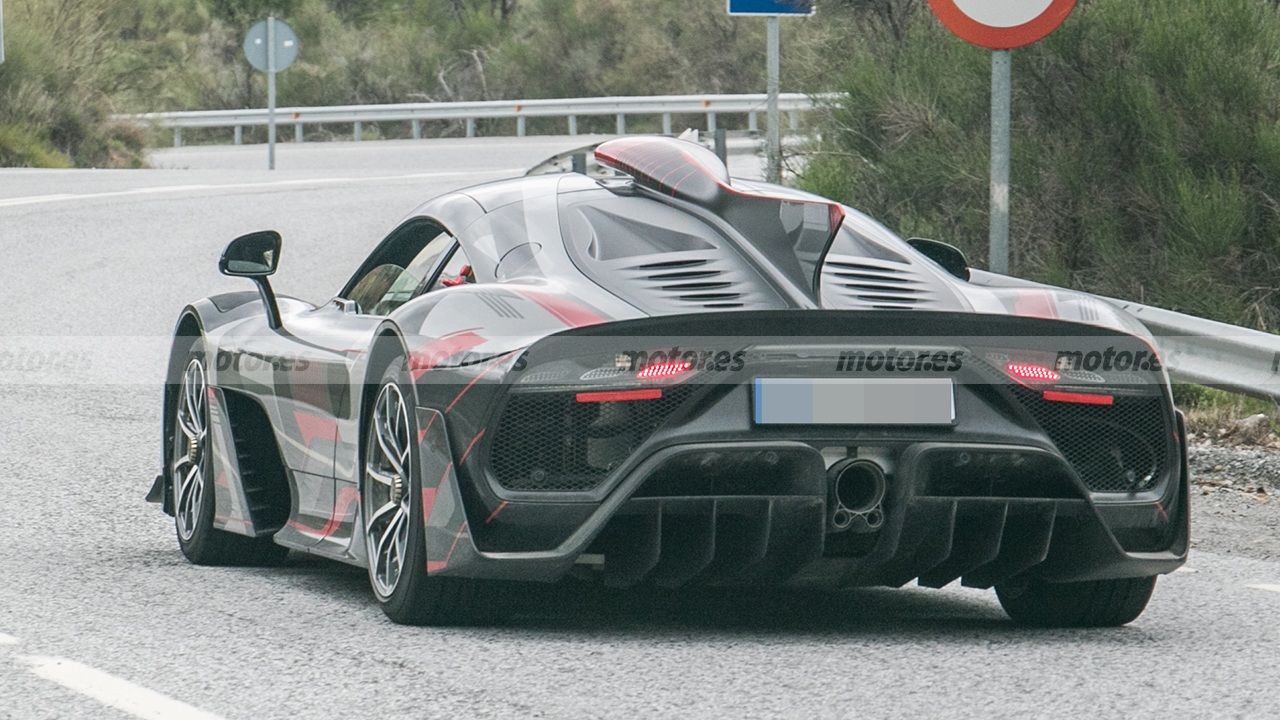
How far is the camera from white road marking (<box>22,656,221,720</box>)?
4.59 meters

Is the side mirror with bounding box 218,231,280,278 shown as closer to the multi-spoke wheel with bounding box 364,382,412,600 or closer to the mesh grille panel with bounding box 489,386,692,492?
the multi-spoke wheel with bounding box 364,382,412,600

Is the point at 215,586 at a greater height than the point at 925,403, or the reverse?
the point at 925,403

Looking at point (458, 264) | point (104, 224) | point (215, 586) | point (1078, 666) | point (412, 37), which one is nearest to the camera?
point (1078, 666)

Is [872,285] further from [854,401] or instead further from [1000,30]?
[1000,30]

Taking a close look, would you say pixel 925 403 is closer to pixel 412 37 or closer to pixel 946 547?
pixel 946 547

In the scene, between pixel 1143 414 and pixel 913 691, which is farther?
pixel 1143 414

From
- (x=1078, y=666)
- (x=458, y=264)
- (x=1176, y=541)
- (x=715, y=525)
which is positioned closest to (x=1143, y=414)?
(x=1176, y=541)

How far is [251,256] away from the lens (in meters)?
6.91

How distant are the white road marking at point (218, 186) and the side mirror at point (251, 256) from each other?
14024 mm

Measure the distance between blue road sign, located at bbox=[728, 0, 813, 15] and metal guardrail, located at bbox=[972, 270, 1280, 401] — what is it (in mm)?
4942

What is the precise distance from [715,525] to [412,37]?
42488 mm

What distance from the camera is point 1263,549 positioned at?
24.4 feet

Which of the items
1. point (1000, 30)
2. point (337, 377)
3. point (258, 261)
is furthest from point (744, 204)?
point (1000, 30)

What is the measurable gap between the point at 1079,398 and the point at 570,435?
50.1 inches
